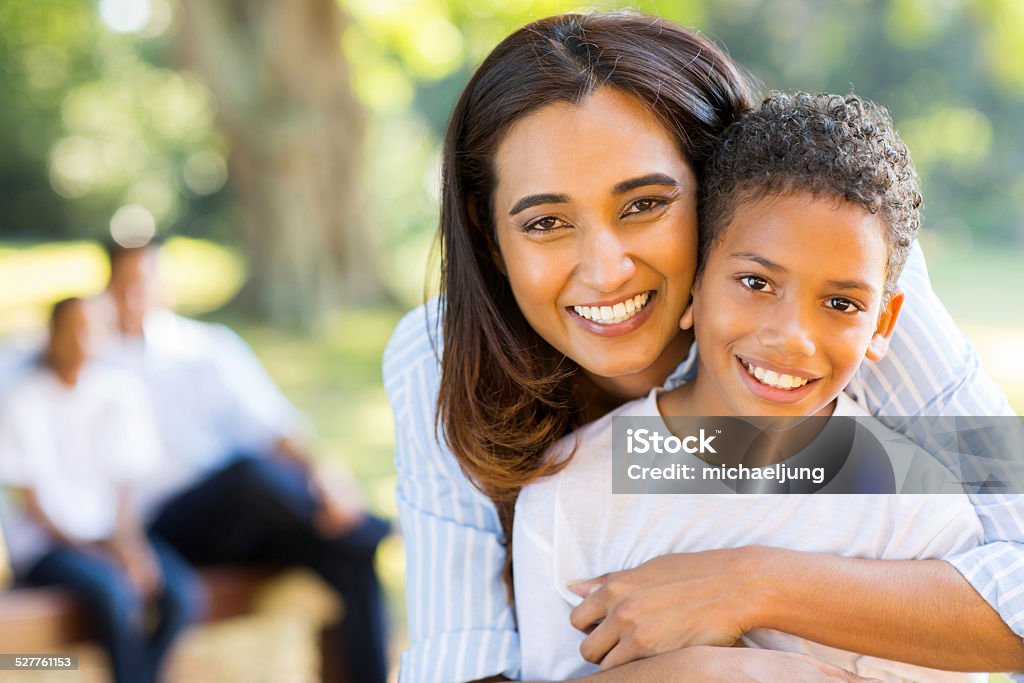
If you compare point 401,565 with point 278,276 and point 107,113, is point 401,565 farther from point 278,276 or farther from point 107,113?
point 107,113

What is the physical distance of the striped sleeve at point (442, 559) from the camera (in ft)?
5.52

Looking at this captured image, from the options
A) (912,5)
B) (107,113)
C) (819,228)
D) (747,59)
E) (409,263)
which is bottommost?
(819,228)

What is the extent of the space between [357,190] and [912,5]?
5.82 meters

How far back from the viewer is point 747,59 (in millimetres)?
15883

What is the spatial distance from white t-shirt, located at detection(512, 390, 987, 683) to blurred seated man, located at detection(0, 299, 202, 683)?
176 centimetres

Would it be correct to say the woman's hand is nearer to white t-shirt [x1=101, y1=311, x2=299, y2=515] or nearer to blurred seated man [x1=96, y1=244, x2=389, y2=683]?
blurred seated man [x1=96, y1=244, x2=389, y2=683]

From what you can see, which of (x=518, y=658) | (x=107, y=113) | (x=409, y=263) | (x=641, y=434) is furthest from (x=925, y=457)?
(x=107, y=113)

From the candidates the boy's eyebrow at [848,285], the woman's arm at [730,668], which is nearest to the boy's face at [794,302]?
the boy's eyebrow at [848,285]

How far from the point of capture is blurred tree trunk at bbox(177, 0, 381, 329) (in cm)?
772

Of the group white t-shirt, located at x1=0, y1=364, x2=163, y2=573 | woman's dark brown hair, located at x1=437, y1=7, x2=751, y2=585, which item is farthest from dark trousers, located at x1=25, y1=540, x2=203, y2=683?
woman's dark brown hair, located at x1=437, y1=7, x2=751, y2=585

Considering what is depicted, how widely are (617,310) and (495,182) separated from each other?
0.29m

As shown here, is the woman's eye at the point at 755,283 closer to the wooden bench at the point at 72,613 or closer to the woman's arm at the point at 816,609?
the woman's arm at the point at 816,609

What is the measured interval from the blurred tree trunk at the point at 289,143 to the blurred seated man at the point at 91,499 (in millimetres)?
4839

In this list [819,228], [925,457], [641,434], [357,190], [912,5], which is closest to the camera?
[819,228]
